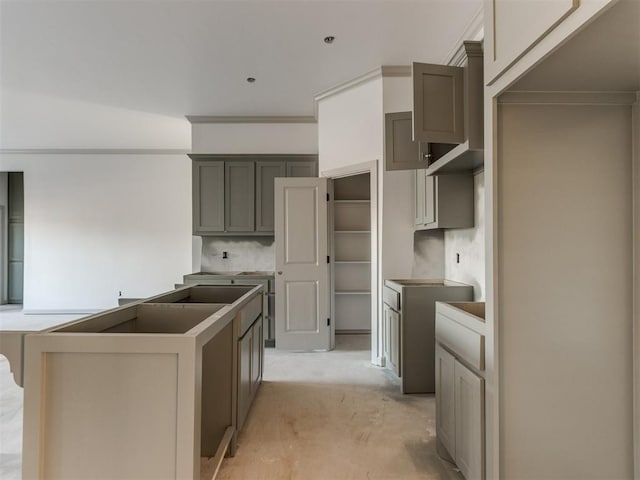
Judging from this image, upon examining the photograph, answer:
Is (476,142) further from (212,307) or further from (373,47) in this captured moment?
(212,307)

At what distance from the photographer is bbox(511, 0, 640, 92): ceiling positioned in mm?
1013

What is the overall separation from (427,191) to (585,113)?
65.4 inches

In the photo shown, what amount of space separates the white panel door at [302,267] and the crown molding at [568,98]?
9.08 feet

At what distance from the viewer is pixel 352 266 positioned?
500 centimetres

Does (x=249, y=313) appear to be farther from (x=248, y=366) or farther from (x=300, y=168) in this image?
(x=300, y=168)

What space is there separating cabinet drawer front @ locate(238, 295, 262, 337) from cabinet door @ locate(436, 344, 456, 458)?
118cm

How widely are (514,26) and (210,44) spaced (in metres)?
2.63

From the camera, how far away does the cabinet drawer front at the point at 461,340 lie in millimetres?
1572

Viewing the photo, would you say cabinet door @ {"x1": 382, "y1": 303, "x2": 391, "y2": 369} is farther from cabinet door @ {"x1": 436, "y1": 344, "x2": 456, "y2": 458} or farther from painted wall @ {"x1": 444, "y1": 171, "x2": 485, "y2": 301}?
cabinet door @ {"x1": 436, "y1": 344, "x2": 456, "y2": 458}

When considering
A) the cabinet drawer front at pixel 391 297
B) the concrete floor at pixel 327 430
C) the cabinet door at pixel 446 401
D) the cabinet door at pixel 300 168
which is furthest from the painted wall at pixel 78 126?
the cabinet door at pixel 446 401

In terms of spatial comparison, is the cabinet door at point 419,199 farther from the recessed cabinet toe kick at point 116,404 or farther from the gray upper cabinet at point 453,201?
the recessed cabinet toe kick at point 116,404

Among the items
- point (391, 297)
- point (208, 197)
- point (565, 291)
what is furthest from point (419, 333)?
point (208, 197)

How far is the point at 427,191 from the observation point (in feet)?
10.3

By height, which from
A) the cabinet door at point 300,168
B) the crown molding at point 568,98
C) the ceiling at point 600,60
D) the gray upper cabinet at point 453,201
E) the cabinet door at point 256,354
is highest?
the cabinet door at point 300,168
